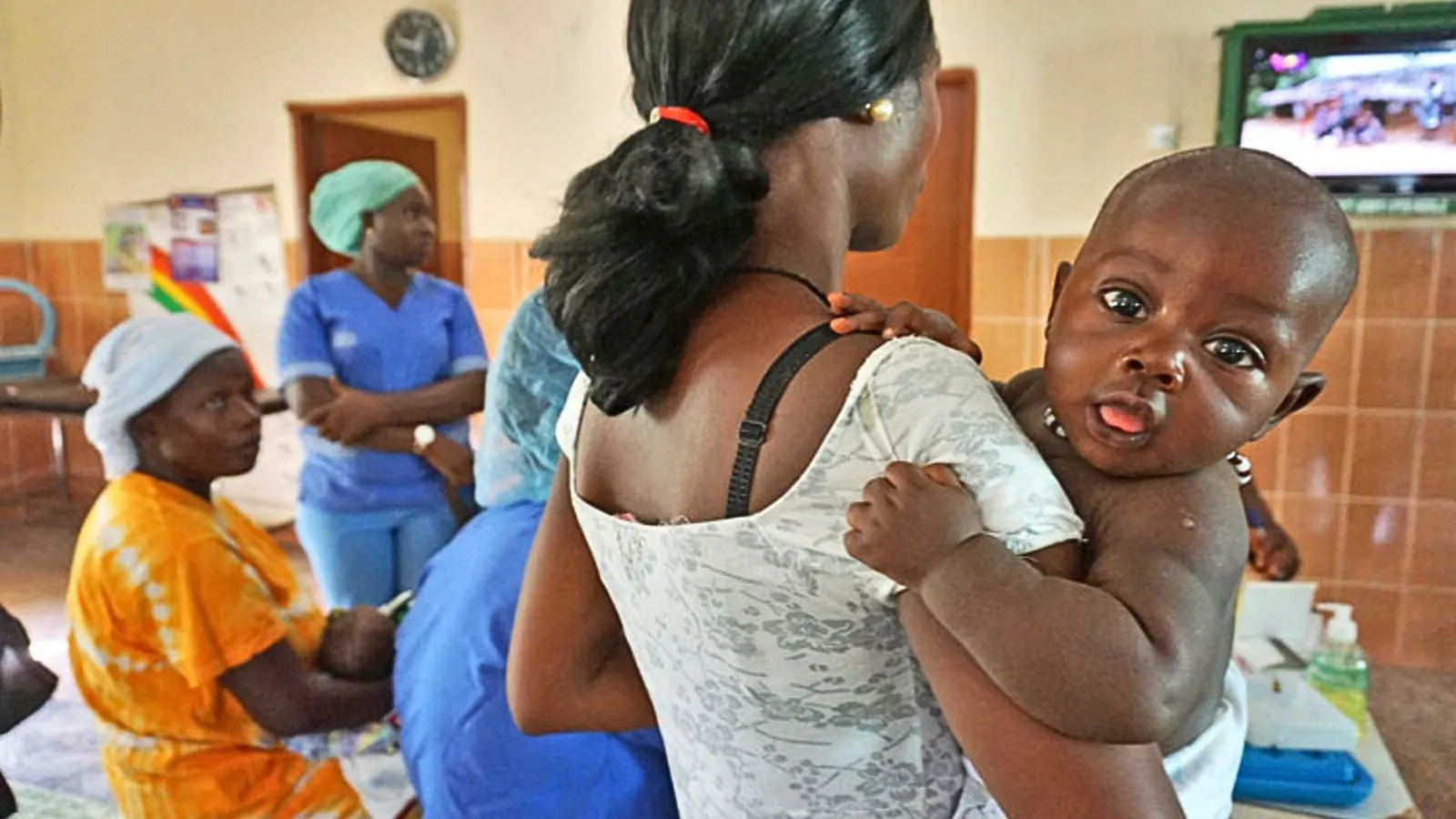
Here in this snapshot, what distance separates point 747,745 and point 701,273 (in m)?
0.34

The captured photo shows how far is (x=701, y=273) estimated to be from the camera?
2.39 ft

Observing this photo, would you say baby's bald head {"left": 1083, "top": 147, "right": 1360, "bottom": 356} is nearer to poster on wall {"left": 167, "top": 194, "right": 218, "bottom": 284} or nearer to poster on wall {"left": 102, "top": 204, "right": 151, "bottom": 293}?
poster on wall {"left": 167, "top": 194, "right": 218, "bottom": 284}

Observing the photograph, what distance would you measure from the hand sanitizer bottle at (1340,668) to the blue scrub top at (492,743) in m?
1.06

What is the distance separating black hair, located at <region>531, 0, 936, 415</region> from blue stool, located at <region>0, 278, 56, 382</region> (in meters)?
5.08

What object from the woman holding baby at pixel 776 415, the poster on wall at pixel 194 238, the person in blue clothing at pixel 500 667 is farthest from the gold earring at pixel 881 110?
the poster on wall at pixel 194 238

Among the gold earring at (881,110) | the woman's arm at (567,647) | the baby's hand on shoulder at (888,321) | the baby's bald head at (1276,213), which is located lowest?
the woman's arm at (567,647)

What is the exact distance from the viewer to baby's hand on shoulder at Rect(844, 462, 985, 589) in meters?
0.59

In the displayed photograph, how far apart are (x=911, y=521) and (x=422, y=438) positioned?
2129 millimetres

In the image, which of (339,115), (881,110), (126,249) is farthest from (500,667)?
(126,249)

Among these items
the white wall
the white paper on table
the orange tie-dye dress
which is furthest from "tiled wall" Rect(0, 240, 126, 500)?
the white paper on table

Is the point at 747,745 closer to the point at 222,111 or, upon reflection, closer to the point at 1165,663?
the point at 1165,663

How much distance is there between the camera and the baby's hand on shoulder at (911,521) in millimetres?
592

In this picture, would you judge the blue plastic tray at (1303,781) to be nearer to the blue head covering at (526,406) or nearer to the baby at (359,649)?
the blue head covering at (526,406)

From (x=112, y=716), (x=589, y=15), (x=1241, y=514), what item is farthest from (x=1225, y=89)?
(x=112, y=716)
